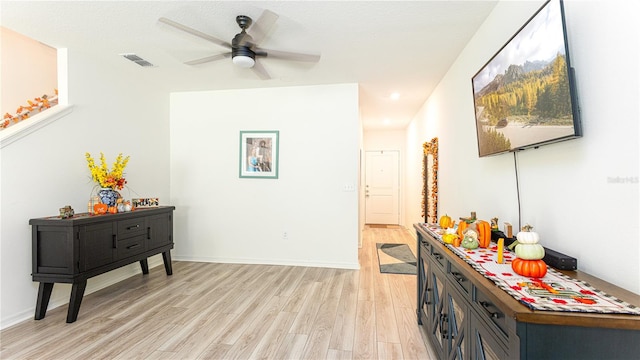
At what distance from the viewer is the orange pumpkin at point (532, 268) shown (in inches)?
45.3

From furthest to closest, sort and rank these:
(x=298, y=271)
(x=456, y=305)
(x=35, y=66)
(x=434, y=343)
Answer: (x=298, y=271), (x=35, y=66), (x=434, y=343), (x=456, y=305)

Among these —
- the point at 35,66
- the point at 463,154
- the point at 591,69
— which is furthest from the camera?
the point at 35,66

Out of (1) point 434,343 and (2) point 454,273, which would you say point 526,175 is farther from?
(1) point 434,343

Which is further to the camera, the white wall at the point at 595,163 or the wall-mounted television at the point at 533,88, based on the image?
the wall-mounted television at the point at 533,88

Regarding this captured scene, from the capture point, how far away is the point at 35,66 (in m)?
3.21

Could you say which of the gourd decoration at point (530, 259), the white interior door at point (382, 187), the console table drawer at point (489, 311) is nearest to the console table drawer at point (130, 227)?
the console table drawer at point (489, 311)

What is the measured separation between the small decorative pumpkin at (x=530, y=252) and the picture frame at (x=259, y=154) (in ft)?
11.3

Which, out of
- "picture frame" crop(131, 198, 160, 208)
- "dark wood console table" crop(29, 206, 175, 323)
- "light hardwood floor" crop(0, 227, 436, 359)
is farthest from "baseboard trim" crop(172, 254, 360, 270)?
"dark wood console table" crop(29, 206, 175, 323)

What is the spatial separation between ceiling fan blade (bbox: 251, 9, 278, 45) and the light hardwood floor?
243cm

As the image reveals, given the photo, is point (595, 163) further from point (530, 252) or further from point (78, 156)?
point (78, 156)

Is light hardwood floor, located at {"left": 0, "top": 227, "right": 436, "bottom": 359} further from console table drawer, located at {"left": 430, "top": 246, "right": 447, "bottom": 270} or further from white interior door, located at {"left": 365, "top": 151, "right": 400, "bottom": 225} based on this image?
white interior door, located at {"left": 365, "top": 151, "right": 400, "bottom": 225}

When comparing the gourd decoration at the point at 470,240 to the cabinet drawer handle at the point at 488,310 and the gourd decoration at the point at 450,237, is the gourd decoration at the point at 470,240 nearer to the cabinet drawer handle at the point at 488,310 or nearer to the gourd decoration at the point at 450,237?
Result: the gourd decoration at the point at 450,237

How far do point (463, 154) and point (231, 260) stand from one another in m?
3.48

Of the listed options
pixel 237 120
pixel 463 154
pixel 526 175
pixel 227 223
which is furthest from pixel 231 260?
pixel 526 175
